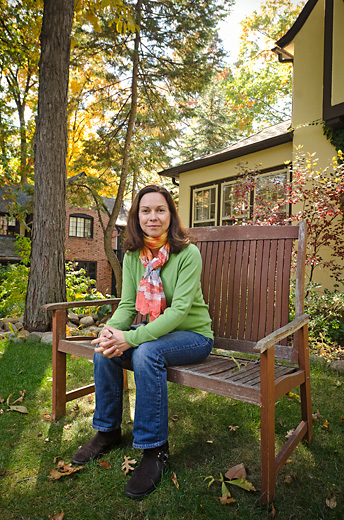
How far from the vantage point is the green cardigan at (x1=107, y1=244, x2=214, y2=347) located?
6.63 feet

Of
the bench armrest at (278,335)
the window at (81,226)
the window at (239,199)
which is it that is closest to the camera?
the bench armrest at (278,335)

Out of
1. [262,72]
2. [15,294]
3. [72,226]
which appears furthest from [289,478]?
[72,226]

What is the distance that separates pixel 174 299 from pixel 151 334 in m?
0.25

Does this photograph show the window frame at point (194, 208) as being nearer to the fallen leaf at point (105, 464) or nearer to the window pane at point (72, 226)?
the fallen leaf at point (105, 464)

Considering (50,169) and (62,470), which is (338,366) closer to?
(62,470)

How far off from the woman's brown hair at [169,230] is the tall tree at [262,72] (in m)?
18.1

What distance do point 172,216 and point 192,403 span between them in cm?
150

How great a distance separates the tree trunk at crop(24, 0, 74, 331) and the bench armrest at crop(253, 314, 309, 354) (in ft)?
11.0

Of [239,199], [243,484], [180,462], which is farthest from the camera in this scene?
[239,199]

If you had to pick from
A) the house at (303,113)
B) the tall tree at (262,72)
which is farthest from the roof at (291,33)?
the tall tree at (262,72)

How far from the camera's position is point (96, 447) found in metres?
2.06

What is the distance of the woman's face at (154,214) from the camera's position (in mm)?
2285

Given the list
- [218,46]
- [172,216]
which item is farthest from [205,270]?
[218,46]

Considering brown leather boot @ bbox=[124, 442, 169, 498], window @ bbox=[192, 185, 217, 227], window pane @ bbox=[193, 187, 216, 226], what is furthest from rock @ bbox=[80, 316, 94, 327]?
window pane @ bbox=[193, 187, 216, 226]
